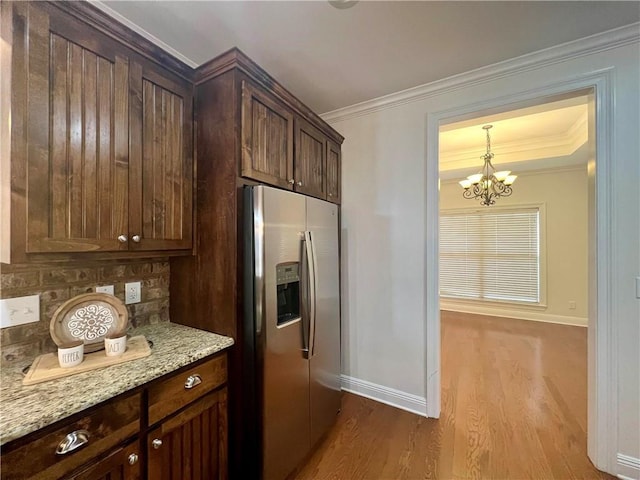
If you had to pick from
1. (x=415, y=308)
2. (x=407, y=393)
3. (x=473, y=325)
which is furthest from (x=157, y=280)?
(x=473, y=325)

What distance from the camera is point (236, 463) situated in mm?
1424

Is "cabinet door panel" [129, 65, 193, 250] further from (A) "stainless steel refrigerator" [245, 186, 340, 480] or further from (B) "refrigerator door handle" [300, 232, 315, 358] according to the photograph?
(B) "refrigerator door handle" [300, 232, 315, 358]

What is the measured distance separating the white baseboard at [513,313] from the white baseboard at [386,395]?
12.4 feet

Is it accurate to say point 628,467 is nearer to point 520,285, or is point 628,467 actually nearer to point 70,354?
point 70,354

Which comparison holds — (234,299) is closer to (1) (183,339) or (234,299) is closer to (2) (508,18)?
(1) (183,339)

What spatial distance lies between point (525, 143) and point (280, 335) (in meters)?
4.49

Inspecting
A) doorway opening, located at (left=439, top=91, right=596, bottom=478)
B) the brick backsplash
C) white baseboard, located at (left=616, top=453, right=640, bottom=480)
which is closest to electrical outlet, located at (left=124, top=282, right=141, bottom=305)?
the brick backsplash

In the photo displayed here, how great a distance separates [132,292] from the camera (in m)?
1.60

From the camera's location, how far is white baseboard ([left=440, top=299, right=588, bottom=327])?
4522 millimetres

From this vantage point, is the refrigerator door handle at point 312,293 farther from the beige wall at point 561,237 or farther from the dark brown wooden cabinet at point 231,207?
the beige wall at point 561,237

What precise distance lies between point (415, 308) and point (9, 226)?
2.38 metres

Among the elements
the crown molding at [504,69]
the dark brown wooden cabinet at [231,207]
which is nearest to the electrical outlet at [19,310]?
the dark brown wooden cabinet at [231,207]

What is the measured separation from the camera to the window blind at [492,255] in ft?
15.9

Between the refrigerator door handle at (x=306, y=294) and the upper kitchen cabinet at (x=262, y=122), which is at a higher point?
the upper kitchen cabinet at (x=262, y=122)
